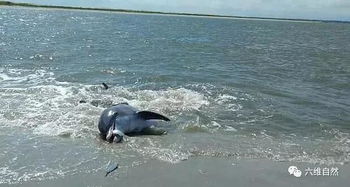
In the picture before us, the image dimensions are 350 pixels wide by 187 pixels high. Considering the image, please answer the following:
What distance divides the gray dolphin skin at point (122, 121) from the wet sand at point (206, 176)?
1.97m

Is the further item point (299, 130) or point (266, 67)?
point (266, 67)

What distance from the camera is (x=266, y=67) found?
28.4m

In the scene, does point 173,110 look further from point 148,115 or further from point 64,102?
point 64,102

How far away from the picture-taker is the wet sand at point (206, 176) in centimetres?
936

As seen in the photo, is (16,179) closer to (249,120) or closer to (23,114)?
(23,114)

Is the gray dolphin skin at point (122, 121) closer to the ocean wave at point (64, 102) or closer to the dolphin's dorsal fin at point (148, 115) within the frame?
the dolphin's dorsal fin at point (148, 115)

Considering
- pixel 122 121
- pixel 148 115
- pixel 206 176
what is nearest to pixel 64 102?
pixel 122 121

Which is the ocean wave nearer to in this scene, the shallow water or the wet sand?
the shallow water

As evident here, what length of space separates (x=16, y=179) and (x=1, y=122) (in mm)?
4643

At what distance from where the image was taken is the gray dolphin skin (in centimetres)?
1219

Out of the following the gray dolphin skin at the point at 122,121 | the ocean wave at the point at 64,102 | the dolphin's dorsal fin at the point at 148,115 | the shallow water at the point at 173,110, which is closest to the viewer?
the shallow water at the point at 173,110

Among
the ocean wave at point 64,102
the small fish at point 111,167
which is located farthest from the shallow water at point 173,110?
the small fish at point 111,167

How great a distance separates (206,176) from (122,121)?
388cm

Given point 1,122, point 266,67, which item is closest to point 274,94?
point 266,67
